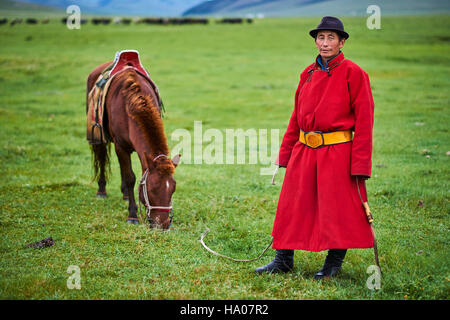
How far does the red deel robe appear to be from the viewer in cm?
402

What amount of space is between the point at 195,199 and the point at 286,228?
331 cm

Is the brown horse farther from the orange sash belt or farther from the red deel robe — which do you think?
the orange sash belt

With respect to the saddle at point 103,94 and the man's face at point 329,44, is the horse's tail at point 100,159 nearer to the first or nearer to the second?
the saddle at point 103,94

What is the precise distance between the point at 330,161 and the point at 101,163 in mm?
5123

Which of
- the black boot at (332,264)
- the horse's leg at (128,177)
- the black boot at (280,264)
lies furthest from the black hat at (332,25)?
the horse's leg at (128,177)

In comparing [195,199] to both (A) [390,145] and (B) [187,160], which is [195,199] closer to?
(B) [187,160]

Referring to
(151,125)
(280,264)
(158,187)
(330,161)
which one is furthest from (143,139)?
(330,161)

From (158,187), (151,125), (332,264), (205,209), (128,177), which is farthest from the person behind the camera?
(205,209)

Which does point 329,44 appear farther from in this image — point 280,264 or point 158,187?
point 158,187

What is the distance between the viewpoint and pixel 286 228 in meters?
4.30

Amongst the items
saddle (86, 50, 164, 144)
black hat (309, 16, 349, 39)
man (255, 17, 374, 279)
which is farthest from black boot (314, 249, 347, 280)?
saddle (86, 50, 164, 144)

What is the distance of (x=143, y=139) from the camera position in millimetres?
5660

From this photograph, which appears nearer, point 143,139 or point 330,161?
point 330,161

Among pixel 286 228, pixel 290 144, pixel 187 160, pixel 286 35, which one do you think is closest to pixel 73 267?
pixel 286 228
